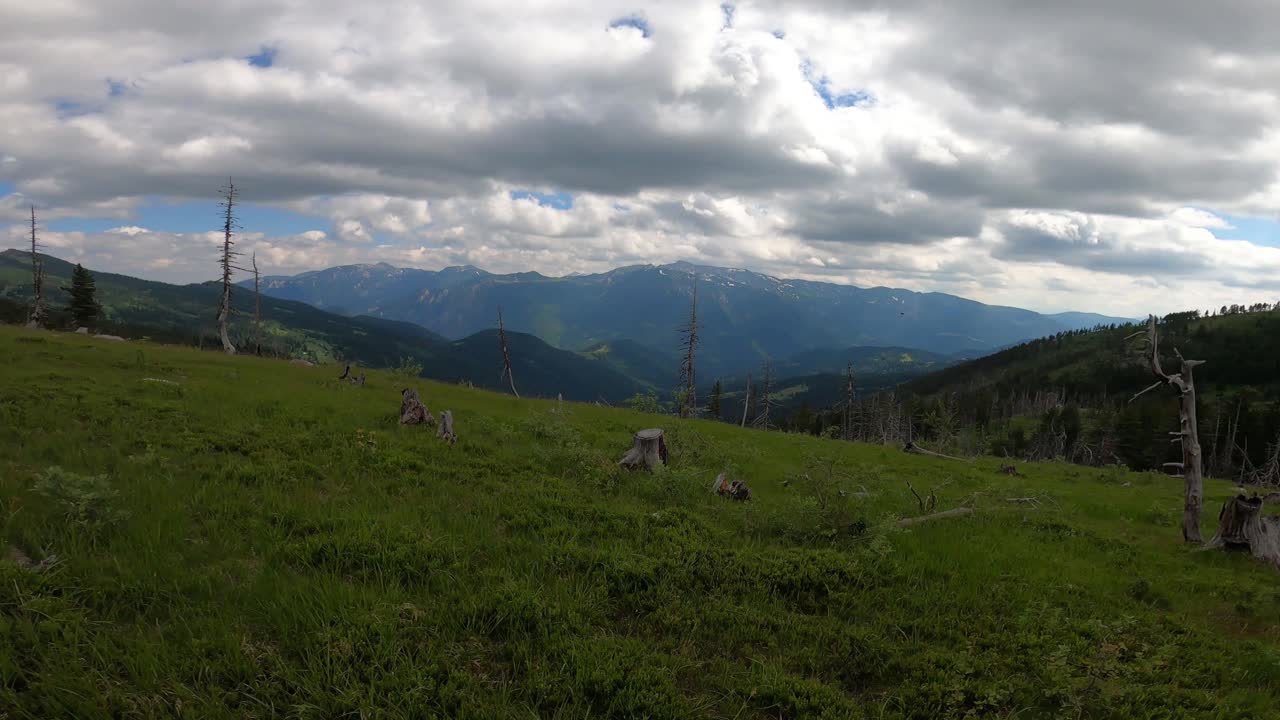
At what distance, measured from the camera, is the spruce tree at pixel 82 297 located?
62.1 metres

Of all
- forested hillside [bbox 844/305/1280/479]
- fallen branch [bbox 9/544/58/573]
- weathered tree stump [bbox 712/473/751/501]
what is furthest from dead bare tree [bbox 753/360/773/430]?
fallen branch [bbox 9/544/58/573]

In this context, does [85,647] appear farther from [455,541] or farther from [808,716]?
[808,716]

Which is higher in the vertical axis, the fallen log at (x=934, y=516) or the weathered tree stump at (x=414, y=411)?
the weathered tree stump at (x=414, y=411)

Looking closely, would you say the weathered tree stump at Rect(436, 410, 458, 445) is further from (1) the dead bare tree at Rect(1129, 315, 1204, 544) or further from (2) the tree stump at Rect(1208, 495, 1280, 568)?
(2) the tree stump at Rect(1208, 495, 1280, 568)

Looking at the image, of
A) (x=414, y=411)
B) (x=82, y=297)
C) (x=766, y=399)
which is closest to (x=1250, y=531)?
(x=414, y=411)

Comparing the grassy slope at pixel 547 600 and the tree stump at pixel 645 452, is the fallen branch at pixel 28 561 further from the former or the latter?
the tree stump at pixel 645 452

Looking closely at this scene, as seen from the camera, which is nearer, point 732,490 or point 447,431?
point 732,490

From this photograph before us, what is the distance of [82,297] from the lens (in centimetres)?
6419

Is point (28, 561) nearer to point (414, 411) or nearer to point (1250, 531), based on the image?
point (414, 411)

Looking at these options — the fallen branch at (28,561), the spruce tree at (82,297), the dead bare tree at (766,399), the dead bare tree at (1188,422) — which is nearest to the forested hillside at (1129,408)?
the dead bare tree at (766,399)

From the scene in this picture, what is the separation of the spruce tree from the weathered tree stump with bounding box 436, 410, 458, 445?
7200cm

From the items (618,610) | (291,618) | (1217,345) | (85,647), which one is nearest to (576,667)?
(618,610)

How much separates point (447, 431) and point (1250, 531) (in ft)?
61.4

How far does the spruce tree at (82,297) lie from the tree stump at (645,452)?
76899mm
